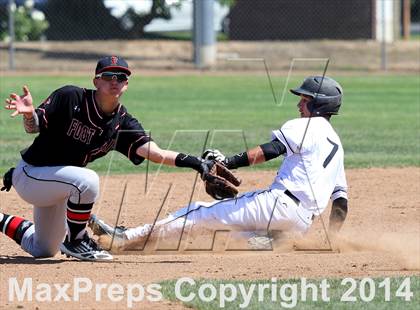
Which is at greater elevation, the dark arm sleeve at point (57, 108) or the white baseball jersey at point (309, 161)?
the dark arm sleeve at point (57, 108)

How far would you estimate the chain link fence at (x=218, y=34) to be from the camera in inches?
1144

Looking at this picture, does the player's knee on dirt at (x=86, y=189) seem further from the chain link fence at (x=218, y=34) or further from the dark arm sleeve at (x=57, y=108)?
the chain link fence at (x=218, y=34)

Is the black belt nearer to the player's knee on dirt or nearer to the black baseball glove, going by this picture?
the black baseball glove

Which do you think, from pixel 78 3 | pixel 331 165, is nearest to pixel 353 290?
pixel 331 165

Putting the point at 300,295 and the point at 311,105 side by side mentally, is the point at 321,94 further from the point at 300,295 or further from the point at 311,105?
the point at 300,295

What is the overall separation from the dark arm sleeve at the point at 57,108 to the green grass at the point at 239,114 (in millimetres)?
5078

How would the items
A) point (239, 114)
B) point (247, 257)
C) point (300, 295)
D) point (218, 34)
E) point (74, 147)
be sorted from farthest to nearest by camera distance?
point (218, 34)
point (239, 114)
point (247, 257)
point (74, 147)
point (300, 295)

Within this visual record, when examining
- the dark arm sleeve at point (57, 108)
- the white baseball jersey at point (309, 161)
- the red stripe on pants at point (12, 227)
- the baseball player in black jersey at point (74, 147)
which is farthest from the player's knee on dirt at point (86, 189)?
the white baseball jersey at point (309, 161)

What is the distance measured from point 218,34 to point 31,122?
3515 cm

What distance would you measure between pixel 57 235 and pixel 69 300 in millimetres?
1439

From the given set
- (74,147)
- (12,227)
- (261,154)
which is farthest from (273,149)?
(12,227)

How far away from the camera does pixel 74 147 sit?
6.34 m

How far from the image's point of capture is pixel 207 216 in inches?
259

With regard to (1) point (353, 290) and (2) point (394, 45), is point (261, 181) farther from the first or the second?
(2) point (394, 45)
